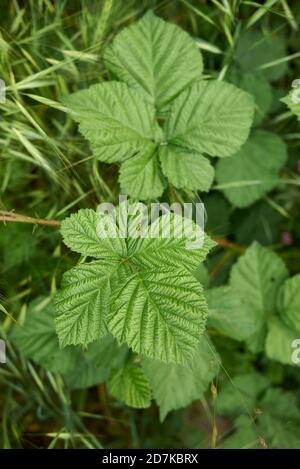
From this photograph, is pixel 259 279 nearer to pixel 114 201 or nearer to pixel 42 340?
pixel 114 201

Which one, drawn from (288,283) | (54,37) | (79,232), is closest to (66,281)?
(79,232)

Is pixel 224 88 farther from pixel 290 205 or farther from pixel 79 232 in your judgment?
pixel 290 205

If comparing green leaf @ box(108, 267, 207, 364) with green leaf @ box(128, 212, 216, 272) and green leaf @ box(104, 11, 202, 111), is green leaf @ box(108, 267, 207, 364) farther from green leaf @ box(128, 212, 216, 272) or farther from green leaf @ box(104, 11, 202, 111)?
green leaf @ box(104, 11, 202, 111)

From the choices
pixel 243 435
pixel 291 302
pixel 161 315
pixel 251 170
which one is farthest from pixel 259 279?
pixel 161 315

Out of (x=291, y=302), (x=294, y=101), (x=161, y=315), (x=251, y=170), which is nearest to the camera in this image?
(x=161, y=315)

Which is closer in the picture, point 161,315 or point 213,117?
point 161,315

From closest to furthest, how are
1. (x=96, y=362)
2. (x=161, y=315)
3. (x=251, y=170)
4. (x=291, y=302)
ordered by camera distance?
(x=161, y=315)
(x=96, y=362)
(x=291, y=302)
(x=251, y=170)
